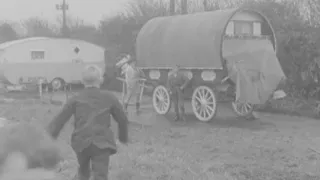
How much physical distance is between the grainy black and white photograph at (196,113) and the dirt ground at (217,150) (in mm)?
22

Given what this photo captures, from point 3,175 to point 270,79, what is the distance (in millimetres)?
9338

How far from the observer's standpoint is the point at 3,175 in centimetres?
570

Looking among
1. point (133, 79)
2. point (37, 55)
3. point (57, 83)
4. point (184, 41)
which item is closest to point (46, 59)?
point (37, 55)

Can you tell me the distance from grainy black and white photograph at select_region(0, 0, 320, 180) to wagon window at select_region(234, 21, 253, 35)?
→ 3 centimetres

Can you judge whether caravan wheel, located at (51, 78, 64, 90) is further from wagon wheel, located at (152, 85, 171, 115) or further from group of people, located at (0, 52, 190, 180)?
group of people, located at (0, 52, 190, 180)

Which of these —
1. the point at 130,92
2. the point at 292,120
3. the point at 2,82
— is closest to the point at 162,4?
the point at 2,82

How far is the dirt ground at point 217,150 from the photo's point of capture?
7754 millimetres

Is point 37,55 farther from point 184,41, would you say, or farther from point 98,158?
point 98,158

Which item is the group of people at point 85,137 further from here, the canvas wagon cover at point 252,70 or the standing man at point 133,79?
the standing man at point 133,79

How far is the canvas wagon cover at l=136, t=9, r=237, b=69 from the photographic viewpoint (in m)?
14.1

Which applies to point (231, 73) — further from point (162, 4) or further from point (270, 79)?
point (162, 4)

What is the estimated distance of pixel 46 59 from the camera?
2953 centimetres

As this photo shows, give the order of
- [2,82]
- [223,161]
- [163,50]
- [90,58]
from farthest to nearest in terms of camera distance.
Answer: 1. [90,58]
2. [2,82]
3. [163,50]
4. [223,161]

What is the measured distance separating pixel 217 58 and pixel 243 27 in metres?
1.66
